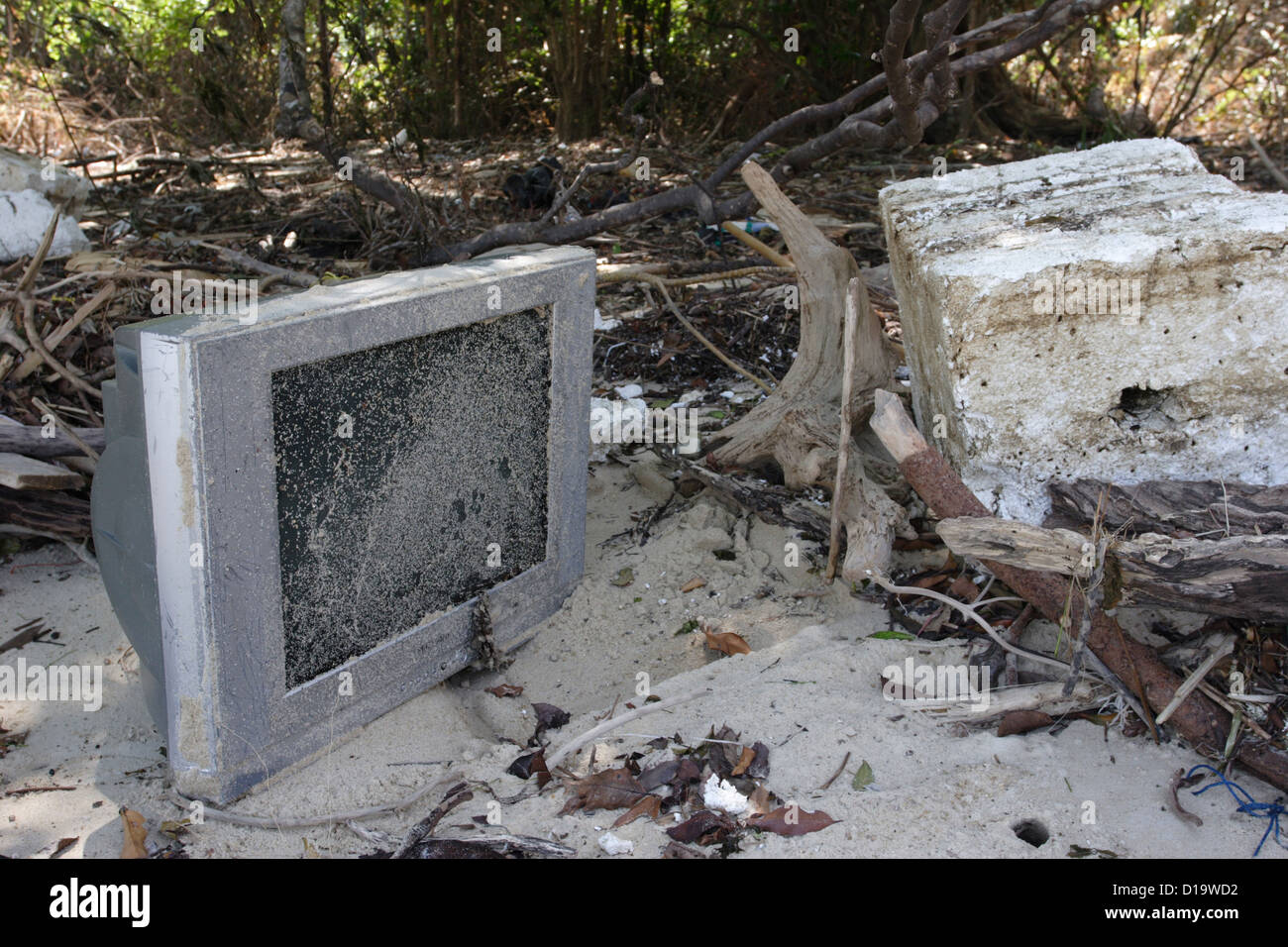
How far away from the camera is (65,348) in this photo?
4.03 m

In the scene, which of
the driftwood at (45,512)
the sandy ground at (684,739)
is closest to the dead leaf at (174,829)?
the sandy ground at (684,739)

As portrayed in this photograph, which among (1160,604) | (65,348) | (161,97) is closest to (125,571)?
(65,348)

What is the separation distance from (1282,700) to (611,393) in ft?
9.78

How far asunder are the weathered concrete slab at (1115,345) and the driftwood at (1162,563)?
0.46m

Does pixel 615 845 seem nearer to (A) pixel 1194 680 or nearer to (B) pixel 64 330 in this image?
(A) pixel 1194 680

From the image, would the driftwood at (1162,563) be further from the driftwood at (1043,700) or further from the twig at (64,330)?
the twig at (64,330)

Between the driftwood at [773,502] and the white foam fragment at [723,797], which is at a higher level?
the driftwood at [773,502]

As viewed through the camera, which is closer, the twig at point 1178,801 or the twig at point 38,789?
the twig at point 1178,801

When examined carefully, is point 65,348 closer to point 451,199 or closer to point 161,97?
point 451,199

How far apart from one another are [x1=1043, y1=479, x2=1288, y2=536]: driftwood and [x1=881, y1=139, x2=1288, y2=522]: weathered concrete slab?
0.09m

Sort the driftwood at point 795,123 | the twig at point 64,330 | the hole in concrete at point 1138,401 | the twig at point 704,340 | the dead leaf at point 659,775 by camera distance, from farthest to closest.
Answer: the twig at point 704,340 < the twig at point 64,330 < the driftwood at point 795,123 < the hole in concrete at point 1138,401 < the dead leaf at point 659,775

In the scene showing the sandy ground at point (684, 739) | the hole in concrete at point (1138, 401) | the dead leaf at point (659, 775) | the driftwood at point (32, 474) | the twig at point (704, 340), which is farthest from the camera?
the twig at point (704, 340)

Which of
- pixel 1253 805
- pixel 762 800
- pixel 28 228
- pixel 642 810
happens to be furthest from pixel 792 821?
pixel 28 228

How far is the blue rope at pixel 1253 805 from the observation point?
6.91 ft
